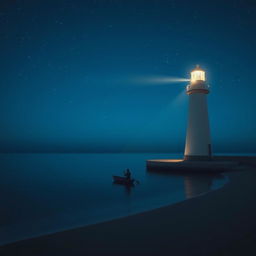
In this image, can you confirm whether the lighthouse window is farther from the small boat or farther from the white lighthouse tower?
the small boat

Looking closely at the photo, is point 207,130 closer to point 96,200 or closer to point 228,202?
point 96,200

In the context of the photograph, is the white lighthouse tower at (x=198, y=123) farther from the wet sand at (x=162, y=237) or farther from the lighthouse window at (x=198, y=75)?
the wet sand at (x=162, y=237)

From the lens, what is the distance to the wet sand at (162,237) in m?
4.05

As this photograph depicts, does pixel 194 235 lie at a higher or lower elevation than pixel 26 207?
higher

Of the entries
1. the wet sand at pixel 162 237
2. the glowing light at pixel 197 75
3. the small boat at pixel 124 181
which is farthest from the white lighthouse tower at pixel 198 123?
the wet sand at pixel 162 237

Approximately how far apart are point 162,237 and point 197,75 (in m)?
21.3

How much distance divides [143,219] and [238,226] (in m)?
2.49

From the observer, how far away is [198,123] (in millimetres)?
22438

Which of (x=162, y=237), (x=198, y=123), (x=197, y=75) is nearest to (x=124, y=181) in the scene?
(x=198, y=123)

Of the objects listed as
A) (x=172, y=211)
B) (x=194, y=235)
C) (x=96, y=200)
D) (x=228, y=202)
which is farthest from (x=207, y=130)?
(x=194, y=235)

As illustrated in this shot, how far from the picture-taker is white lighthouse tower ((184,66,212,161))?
880 inches

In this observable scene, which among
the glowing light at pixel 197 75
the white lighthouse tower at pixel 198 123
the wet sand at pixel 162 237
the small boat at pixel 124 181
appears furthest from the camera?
the glowing light at pixel 197 75

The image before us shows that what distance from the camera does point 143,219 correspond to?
20.5 ft

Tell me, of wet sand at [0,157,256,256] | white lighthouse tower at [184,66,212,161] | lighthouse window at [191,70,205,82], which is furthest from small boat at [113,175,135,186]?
lighthouse window at [191,70,205,82]
